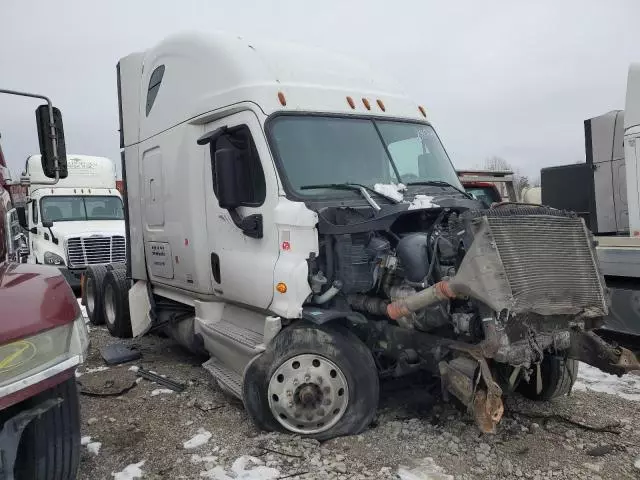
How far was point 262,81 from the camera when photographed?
15.4 ft

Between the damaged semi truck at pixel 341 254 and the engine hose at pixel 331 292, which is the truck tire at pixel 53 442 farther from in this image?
the engine hose at pixel 331 292

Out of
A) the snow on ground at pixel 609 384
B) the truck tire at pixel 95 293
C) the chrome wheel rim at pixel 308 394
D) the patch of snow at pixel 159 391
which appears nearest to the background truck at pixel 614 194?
the snow on ground at pixel 609 384

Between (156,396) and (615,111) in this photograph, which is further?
(615,111)

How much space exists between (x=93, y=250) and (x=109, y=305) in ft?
14.0

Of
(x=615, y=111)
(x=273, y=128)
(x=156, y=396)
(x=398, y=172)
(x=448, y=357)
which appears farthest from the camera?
(x=615, y=111)

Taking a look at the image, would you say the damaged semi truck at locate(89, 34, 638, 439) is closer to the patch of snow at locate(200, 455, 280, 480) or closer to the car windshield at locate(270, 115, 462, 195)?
the car windshield at locate(270, 115, 462, 195)

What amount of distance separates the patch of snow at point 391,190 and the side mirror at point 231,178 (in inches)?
42.8

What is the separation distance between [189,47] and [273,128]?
160cm

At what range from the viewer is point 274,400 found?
4.09 metres

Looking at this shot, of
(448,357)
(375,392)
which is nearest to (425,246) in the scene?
(448,357)

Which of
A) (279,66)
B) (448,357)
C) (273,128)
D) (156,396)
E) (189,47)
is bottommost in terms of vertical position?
(156,396)

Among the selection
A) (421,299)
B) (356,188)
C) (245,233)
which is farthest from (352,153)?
(421,299)

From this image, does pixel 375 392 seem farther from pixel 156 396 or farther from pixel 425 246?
pixel 156 396

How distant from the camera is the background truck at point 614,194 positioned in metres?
5.95
